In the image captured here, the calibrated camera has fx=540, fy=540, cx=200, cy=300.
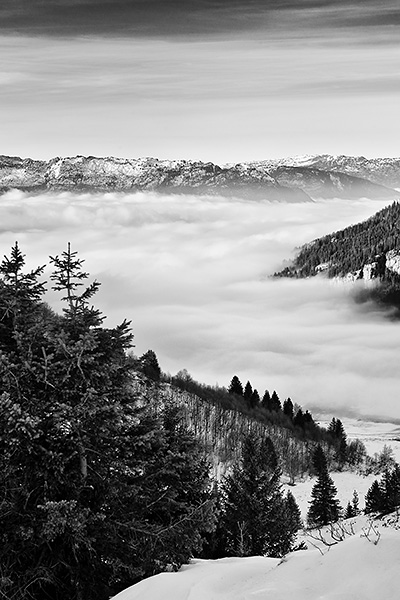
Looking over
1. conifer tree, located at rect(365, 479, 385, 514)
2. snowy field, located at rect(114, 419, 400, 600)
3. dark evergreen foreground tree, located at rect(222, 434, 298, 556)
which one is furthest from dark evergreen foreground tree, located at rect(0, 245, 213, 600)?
conifer tree, located at rect(365, 479, 385, 514)

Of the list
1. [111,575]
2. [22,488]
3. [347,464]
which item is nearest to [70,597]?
[111,575]

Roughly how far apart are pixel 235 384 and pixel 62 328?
12859cm

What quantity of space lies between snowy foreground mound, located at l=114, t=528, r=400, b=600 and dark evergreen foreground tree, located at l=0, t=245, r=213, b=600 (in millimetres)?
3208

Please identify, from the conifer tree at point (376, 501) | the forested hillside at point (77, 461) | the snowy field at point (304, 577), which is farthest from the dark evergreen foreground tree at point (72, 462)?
the conifer tree at point (376, 501)

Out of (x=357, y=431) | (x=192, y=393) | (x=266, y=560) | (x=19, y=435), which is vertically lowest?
(x=357, y=431)

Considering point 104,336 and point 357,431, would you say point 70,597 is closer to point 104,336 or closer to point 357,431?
point 104,336

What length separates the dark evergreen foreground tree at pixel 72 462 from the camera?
12.3 m

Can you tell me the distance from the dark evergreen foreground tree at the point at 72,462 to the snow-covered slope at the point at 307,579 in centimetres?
314

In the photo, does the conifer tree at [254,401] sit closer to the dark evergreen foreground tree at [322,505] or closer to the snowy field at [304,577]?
the dark evergreen foreground tree at [322,505]

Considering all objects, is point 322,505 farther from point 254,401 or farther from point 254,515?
point 254,401

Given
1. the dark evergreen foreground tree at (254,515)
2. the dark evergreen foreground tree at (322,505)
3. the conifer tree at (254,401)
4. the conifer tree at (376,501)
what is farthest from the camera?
the conifer tree at (254,401)

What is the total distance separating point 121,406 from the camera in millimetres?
14328

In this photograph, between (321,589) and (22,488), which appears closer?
(321,589)

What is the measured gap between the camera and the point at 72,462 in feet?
44.9
